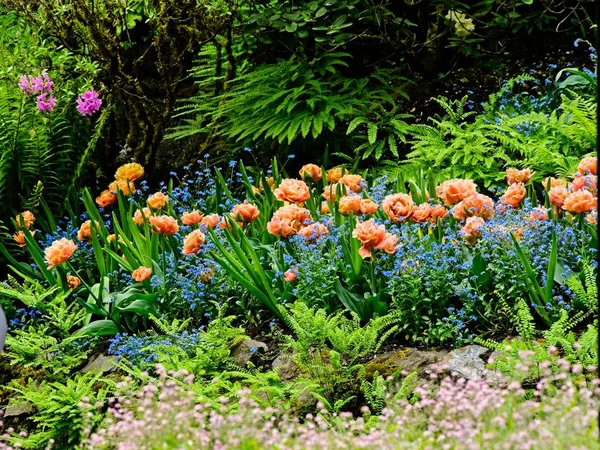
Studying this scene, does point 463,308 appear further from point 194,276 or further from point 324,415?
point 194,276

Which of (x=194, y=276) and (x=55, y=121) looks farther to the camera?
(x=55, y=121)

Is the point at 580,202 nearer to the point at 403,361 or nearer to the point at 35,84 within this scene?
the point at 403,361

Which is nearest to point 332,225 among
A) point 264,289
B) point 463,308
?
point 264,289

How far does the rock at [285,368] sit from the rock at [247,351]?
108mm

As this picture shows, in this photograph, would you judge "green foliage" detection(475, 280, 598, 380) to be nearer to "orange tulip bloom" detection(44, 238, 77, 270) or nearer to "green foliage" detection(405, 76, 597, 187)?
"green foliage" detection(405, 76, 597, 187)

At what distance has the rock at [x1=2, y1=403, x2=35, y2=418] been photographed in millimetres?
4113

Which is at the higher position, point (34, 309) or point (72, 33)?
point (72, 33)

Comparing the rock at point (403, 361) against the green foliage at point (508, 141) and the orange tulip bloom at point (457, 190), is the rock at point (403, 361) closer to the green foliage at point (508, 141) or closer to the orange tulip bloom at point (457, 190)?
the orange tulip bloom at point (457, 190)

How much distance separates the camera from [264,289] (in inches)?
163

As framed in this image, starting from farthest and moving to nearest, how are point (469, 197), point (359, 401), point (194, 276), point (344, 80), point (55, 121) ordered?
1. point (344, 80)
2. point (55, 121)
3. point (194, 276)
4. point (469, 197)
5. point (359, 401)

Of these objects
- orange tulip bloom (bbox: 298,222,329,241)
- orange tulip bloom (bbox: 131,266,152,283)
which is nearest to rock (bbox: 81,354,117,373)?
orange tulip bloom (bbox: 131,266,152,283)

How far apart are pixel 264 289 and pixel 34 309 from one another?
56.0 inches

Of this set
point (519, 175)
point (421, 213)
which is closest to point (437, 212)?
point (421, 213)

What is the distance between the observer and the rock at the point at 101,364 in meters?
4.16
